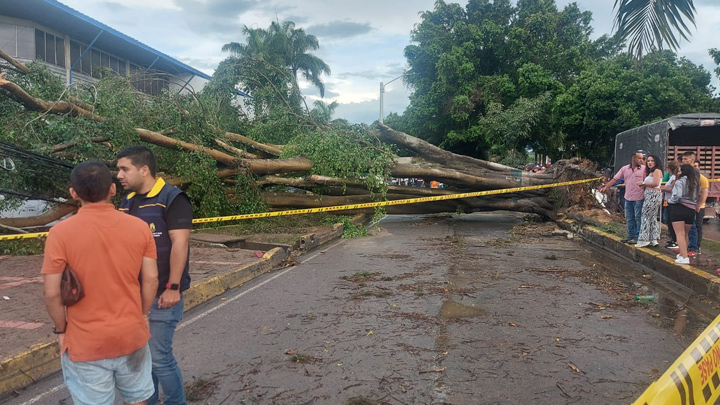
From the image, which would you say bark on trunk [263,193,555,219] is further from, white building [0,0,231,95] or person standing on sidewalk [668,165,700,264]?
person standing on sidewalk [668,165,700,264]

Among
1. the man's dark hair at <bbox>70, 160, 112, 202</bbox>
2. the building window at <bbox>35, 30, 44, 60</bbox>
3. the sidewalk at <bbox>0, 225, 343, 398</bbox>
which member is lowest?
the sidewalk at <bbox>0, 225, 343, 398</bbox>

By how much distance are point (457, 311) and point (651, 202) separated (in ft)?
16.4

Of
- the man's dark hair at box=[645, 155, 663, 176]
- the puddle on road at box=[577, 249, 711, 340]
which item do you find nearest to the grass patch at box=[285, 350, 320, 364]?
the puddle on road at box=[577, 249, 711, 340]

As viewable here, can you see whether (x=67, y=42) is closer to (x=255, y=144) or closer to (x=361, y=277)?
(x=255, y=144)

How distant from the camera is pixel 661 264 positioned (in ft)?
26.1

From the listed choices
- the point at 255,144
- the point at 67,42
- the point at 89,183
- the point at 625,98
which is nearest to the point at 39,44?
the point at 67,42

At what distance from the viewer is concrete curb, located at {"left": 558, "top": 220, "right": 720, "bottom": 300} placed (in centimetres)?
647

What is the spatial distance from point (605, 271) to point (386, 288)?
370 centimetres

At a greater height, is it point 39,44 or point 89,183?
point 39,44

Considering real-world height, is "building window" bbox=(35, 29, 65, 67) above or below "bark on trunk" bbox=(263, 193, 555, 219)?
above

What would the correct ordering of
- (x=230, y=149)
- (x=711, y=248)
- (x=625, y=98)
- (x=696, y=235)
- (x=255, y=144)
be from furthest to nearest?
1. (x=625, y=98)
2. (x=255, y=144)
3. (x=230, y=149)
4. (x=711, y=248)
5. (x=696, y=235)

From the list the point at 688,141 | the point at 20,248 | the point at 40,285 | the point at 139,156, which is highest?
the point at 688,141

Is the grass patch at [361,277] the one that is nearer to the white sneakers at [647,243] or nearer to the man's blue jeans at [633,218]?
the white sneakers at [647,243]

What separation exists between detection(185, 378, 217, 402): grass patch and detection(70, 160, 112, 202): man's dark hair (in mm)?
1794
